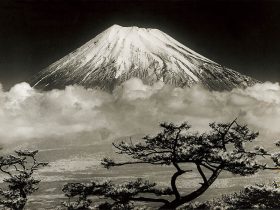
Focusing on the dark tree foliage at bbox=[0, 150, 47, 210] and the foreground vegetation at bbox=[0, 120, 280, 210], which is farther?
the dark tree foliage at bbox=[0, 150, 47, 210]

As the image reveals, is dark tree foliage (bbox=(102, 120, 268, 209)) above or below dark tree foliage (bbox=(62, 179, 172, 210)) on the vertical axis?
above

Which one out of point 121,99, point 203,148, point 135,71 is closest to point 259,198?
point 203,148

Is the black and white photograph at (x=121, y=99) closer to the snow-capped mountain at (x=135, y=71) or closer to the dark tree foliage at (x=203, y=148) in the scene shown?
the snow-capped mountain at (x=135, y=71)

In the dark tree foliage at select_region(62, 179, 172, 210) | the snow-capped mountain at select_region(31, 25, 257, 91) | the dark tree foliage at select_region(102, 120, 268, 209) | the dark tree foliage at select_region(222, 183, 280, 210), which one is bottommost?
the dark tree foliage at select_region(222, 183, 280, 210)

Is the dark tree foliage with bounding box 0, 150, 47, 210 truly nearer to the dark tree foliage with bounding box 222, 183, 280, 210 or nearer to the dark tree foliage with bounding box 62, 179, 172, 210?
the dark tree foliage with bounding box 62, 179, 172, 210

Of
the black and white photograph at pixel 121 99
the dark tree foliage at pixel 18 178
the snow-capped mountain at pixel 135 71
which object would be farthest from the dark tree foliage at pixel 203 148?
the snow-capped mountain at pixel 135 71

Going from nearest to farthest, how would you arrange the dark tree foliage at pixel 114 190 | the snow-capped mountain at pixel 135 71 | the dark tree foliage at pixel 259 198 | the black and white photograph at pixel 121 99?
the dark tree foliage at pixel 114 190, the dark tree foliage at pixel 259 198, the black and white photograph at pixel 121 99, the snow-capped mountain at pixel 135 71

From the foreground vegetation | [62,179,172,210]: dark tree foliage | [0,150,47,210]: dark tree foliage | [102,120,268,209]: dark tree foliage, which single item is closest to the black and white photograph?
[0,150,47,210]: dark tree foliage
